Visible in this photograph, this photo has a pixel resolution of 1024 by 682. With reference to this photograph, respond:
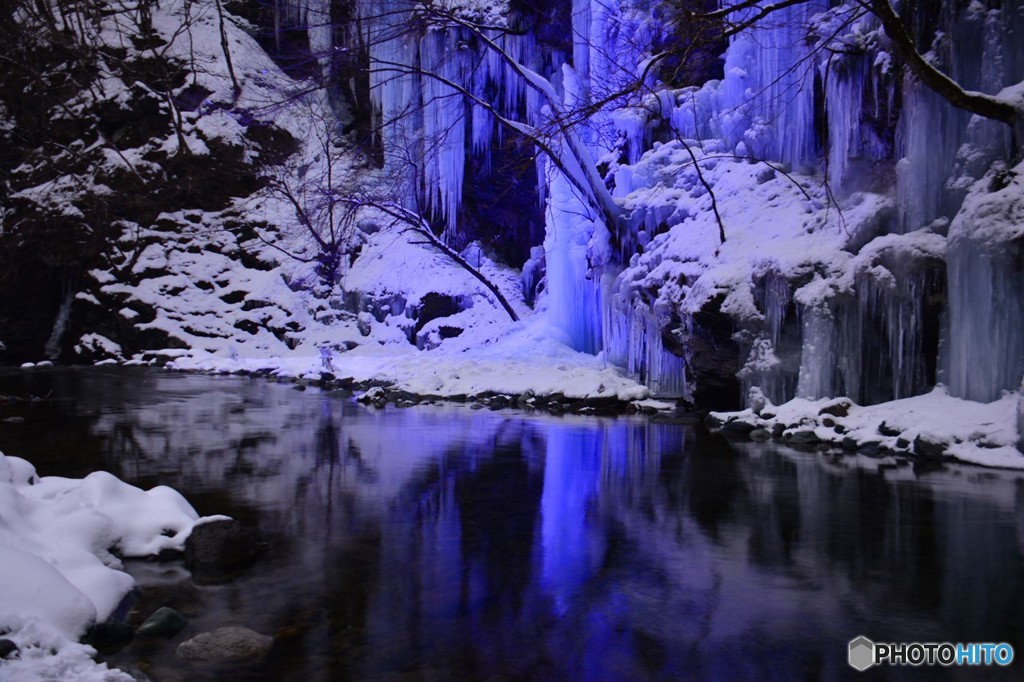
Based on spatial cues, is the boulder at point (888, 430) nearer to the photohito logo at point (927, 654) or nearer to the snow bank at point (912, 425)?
the snow bank at point (912, 425)

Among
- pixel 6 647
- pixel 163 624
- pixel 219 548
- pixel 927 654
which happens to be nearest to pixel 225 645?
pixel 163 624

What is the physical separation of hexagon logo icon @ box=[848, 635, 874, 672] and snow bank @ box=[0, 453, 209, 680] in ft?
9.09

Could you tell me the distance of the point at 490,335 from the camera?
68.2ft

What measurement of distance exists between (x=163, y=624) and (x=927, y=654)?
3.20 m

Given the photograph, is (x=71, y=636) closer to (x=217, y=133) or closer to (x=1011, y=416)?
(x=1011, y=416)

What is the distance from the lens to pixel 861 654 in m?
3.16

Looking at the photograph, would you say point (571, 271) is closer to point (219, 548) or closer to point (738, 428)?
point (738, 428)

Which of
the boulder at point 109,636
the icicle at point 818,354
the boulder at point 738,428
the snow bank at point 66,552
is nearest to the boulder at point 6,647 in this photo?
the snow bank at point 66,552

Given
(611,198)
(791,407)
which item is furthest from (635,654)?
(611,198)

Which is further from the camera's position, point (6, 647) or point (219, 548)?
point (219, 548)

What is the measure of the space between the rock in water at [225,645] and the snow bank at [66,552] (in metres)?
0.34

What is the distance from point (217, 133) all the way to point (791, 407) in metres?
24.2

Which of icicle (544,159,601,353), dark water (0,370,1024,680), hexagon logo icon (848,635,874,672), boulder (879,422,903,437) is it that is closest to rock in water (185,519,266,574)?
dark water (0,370,1024,680)

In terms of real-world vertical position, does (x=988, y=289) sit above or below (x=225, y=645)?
above
